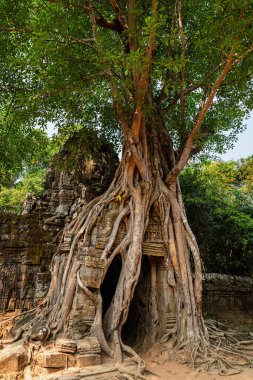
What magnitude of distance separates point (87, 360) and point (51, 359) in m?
0.48

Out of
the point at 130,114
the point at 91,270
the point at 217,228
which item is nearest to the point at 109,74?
the point at 130,114

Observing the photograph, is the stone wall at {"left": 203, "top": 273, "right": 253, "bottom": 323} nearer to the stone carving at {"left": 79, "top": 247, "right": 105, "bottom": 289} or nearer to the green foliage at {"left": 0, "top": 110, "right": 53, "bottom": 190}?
the stone carving at {"left": 79, "top": 247, "right": 105, "bottom": 289}

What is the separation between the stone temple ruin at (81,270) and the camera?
4320mm

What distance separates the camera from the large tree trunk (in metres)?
4.79

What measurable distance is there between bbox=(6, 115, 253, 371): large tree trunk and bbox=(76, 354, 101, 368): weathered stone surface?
0.29 meters

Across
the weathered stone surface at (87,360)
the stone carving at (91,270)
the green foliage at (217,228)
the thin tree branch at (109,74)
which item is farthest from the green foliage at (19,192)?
the weathered stone surface at (87,360)

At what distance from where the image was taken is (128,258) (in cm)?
534

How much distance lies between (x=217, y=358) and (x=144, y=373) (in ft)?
3.78

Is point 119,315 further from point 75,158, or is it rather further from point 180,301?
point 75,158

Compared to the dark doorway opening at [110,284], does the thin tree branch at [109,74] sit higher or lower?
higher

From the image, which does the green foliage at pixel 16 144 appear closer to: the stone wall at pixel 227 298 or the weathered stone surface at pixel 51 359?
the weathered stone surface at pixel 51 359

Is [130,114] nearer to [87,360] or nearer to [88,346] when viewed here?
[88,346]

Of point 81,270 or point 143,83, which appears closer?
point 81,270

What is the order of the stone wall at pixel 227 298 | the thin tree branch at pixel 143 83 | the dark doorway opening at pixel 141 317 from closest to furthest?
1. the thin tree branch at pixel 143 83
2. the dark doorway opening at pixel 141 317
3. the stone wall at pixel 227 298
